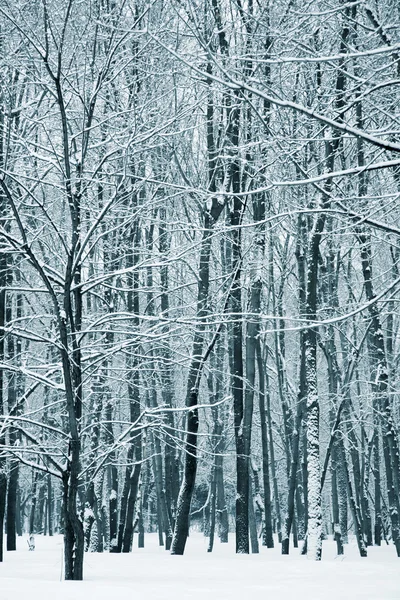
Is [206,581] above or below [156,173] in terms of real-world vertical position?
below

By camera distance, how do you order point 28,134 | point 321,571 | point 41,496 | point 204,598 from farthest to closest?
1. point 41,496
2. point 28,134
3. point 321,571
4. point 204,598

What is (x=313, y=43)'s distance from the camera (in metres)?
8.63

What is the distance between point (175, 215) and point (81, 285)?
10.1m

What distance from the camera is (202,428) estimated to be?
4025 cm

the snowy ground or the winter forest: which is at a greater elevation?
the winter forest

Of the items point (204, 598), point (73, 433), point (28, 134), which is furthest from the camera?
point (28, 134)

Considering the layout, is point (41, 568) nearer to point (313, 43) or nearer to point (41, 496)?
point (313, 43)

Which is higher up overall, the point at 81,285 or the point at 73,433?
the point at 81,285

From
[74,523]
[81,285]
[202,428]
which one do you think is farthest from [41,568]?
[202,428]

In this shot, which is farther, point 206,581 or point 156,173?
point 156,173

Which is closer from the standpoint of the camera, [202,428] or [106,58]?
[106,58]

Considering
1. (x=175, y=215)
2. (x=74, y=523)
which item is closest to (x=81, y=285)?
(x=74, y=523)

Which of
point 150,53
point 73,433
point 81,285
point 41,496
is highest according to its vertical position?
point 150,53

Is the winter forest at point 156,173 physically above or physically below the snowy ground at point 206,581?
above
